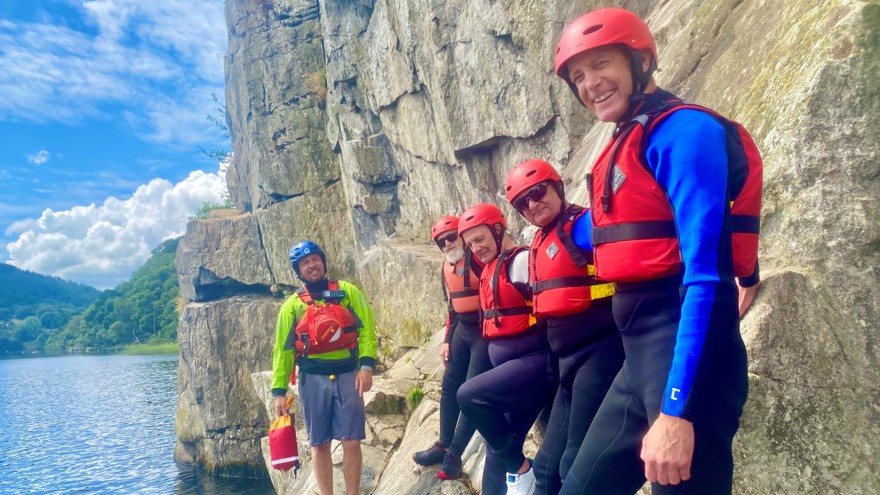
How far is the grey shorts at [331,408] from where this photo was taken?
6527 millimetres

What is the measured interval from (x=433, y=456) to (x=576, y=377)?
3483 millimetres

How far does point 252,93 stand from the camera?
1033 inches

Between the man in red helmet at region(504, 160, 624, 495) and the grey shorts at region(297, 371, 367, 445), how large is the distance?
3440mm

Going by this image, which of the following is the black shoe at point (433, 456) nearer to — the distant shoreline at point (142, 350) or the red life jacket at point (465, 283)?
the red life jacket at point (465, 283)

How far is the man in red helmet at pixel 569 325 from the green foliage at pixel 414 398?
5.88 metres

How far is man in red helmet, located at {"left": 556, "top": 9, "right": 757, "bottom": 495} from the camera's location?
205 cm

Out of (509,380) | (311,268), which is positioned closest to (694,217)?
(509,380)

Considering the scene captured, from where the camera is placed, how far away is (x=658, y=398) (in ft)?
7.47

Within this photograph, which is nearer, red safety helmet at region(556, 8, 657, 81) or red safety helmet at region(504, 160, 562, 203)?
red safety helmet at region(556, 8, 657, 81)

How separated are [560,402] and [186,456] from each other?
2997 centimetres

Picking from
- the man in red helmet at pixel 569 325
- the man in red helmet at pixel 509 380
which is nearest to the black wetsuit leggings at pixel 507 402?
the man in red helmet at pixel 509 380

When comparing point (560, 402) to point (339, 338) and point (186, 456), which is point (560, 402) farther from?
point (186, 456)

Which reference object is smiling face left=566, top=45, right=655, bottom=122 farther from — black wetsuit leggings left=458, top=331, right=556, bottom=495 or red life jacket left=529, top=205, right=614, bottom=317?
black wetsuit leggings left=458, top=331, right=556, bottom=495

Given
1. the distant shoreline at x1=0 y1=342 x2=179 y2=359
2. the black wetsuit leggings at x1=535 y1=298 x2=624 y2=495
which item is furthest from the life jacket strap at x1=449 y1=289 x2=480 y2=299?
the distant shoreline at x1=0 y1=342 x2=179 y2=359
